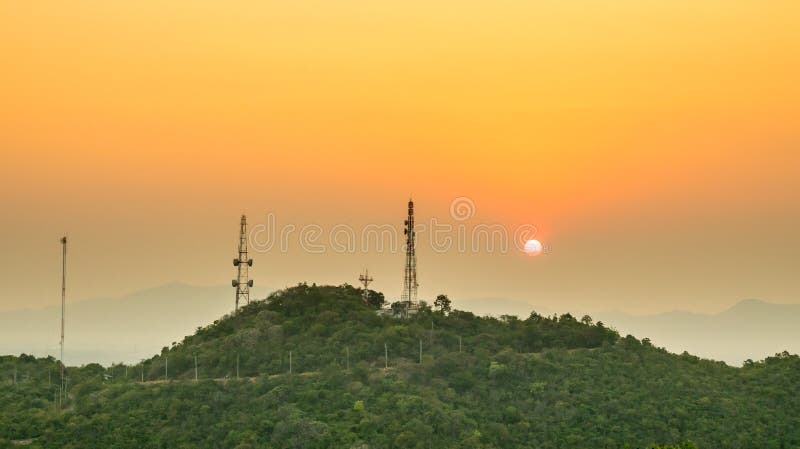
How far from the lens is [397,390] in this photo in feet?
328

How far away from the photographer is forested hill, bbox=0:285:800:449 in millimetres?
94250

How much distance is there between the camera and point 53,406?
10312 cm

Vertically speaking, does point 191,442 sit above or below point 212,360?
below

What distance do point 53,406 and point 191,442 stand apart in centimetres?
1656

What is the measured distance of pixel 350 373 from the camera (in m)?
103

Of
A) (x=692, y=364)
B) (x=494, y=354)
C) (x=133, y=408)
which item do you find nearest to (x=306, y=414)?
(x=133, y=408)

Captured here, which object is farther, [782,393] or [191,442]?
[782,393]

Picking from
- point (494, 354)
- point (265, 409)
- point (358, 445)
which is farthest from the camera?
point (494, 354)

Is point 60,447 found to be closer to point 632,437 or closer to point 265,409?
point 265,409

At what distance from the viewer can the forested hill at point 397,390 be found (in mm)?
94250

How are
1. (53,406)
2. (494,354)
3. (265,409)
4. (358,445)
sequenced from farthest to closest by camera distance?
(494,354)
(53,406)
(265,409)
(358,445)

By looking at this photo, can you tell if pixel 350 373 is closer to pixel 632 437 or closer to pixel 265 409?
pixel 265 409

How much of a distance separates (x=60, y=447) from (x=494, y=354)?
38905 mm

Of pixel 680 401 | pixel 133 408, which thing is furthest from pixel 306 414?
pixel 680 401
